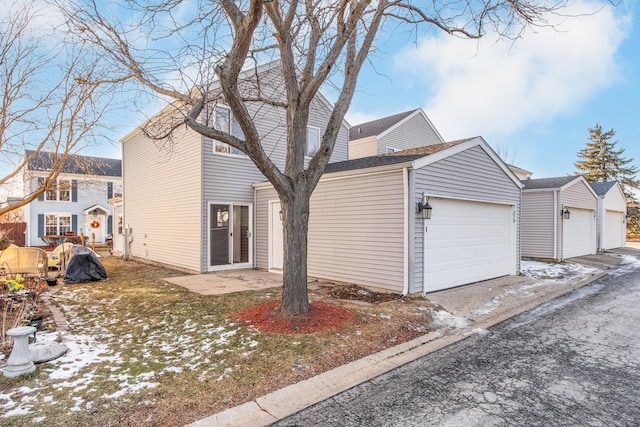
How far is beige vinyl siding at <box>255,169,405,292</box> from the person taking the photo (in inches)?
287

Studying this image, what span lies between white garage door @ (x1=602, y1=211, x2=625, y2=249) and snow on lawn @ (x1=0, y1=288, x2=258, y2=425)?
20921 mm

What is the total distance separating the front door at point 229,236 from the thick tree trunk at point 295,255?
5.71m

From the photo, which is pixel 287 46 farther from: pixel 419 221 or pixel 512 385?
pixel 512 385

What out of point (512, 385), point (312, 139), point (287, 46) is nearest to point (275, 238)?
point (312, 139)

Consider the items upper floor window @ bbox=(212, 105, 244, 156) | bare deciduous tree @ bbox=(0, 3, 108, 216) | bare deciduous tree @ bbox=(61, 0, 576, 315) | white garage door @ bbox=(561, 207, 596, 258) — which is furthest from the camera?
white garage door @ bbox=(561, 207, 596, 258)

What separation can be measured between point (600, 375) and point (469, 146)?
19.5 feet

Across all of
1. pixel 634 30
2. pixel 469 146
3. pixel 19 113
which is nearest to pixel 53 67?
pixel 19 113

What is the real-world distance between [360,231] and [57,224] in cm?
2392

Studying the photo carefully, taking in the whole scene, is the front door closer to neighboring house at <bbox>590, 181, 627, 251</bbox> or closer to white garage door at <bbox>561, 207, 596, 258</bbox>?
white garage door at <bbox>561, 207, 596, 258</bbox>

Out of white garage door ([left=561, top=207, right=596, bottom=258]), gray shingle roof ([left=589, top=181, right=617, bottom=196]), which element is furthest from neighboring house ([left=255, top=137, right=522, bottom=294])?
gray shingle roof ([left=589, top=181, right=617, bottom=196])

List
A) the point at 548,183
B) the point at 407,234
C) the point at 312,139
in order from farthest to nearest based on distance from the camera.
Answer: the point at 548,183 < the point at 312,139 < the point at 407,234

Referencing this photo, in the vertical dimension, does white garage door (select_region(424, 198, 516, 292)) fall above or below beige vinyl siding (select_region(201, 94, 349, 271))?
below

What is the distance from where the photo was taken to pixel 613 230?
62.4 ft

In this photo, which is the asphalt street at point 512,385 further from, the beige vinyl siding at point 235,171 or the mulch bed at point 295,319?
the beige vinyl siding at point 235,171
